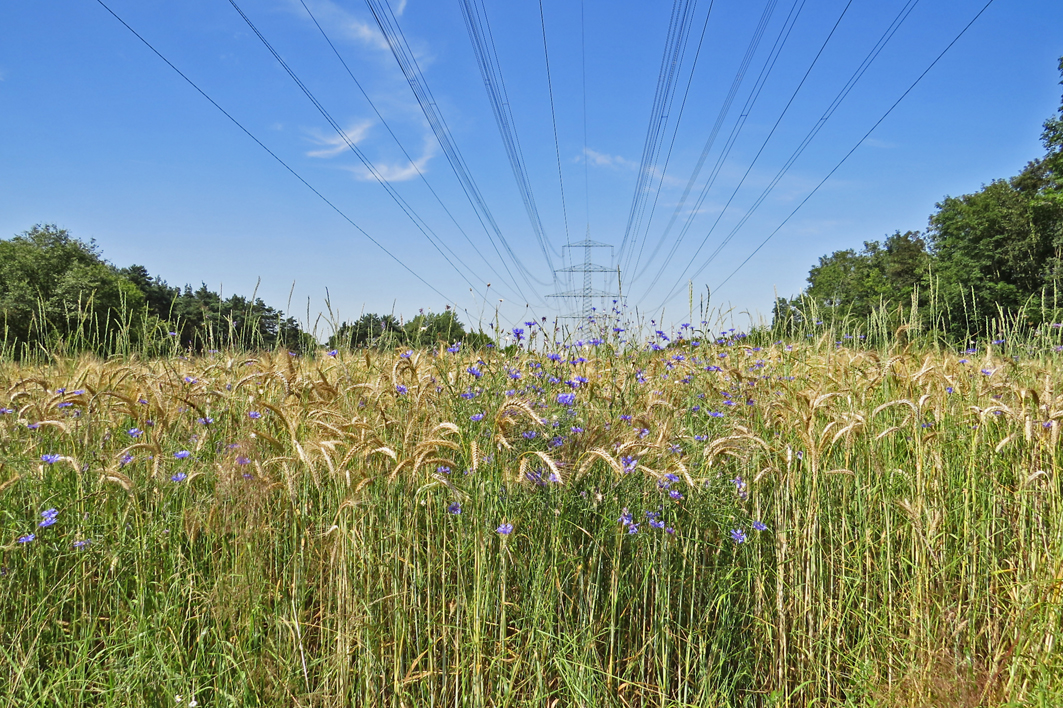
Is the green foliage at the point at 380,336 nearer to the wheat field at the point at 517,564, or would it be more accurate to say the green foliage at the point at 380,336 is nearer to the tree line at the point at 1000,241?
the wheat field at the point at 517,564

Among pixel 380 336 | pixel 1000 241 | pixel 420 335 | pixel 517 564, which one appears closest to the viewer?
pixel 517 564

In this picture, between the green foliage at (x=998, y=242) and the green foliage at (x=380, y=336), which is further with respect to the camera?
the green foliage at (x=998, y=242)

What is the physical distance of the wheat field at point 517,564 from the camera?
1.82 meters

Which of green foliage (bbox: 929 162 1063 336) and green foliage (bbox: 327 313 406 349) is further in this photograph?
green foliage (bbox: 929 162 1063 336)

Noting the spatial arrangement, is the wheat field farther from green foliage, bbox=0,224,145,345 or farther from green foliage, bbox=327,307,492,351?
green foliage, bbox=0,224,145,345

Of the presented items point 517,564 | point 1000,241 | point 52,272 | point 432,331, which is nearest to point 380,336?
point 432,331

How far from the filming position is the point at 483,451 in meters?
1.92

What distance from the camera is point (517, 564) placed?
6.39 ft

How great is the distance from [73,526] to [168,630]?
0.62m

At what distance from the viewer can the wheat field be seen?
1820mm

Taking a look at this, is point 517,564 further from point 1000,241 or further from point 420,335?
point 1000,241

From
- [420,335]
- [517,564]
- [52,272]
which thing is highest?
[52,272]

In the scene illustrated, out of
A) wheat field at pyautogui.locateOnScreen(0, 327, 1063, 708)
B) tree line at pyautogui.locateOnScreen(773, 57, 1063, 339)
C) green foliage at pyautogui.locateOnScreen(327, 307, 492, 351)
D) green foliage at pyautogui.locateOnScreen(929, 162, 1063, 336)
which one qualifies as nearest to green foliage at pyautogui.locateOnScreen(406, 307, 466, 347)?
green foliage at pyautogui.locateOnScreen(327, 307, 492, 351)

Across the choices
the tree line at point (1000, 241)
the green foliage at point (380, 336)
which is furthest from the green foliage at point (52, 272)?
the tree line at point (1000, 241)
